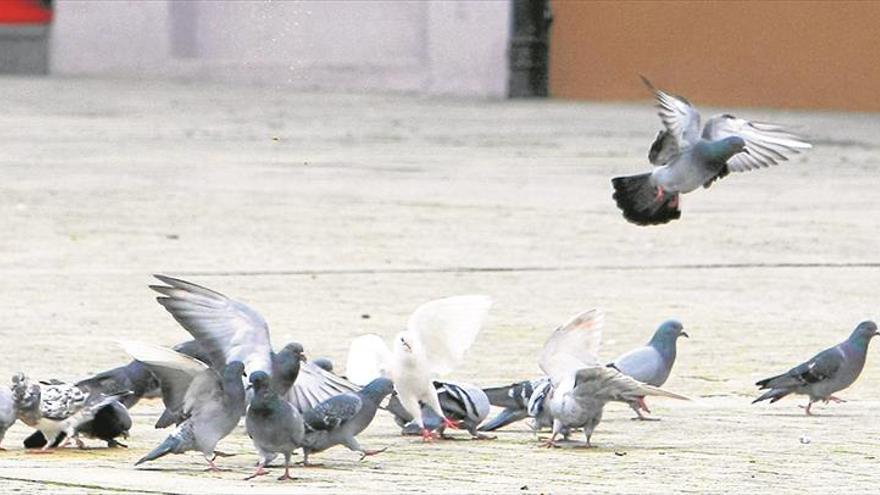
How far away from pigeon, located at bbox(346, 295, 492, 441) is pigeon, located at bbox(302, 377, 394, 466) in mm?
297

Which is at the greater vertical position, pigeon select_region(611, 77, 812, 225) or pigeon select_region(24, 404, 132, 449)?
pigeon select_region(611, 77, 812, 225)

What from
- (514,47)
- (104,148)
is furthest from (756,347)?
(514,47)

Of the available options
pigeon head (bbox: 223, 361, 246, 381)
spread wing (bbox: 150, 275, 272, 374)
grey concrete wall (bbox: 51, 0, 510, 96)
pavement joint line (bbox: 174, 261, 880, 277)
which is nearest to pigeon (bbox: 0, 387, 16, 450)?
spread wing (bbox: 150, 275, 272, 374)

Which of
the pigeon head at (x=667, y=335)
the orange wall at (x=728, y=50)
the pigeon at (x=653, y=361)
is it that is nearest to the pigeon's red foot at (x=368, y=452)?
the pigeon at (x=653, y=361)

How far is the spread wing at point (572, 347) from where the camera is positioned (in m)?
7.07

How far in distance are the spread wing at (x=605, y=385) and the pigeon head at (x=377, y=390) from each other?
0.57 meters

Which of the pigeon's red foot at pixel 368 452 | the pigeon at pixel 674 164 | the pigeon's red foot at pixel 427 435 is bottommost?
Answer: the pigeon's red foot at pixel 427 435

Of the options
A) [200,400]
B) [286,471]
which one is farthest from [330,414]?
[200,400]

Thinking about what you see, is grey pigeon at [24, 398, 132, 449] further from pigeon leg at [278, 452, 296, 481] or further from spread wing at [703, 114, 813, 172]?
spread wing at [703, 114, 813, 172]

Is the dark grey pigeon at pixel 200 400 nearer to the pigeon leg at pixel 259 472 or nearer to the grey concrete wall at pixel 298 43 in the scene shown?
the pigeon leg at pixel 259 472

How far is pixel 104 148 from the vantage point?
1931cm

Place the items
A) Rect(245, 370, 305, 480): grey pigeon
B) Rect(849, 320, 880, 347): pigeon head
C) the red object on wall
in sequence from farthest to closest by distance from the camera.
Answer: the red object on wall → Rect(849, 320, 880, 347): pigeon head → Rect(245, 370, 305, 480): grey pigeon

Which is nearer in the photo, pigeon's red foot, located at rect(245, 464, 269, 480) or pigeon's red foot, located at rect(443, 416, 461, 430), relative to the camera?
pigeon's red foot, located at rect(245, 464, 269, 480)

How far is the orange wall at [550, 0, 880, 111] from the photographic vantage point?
23641 millimetres
